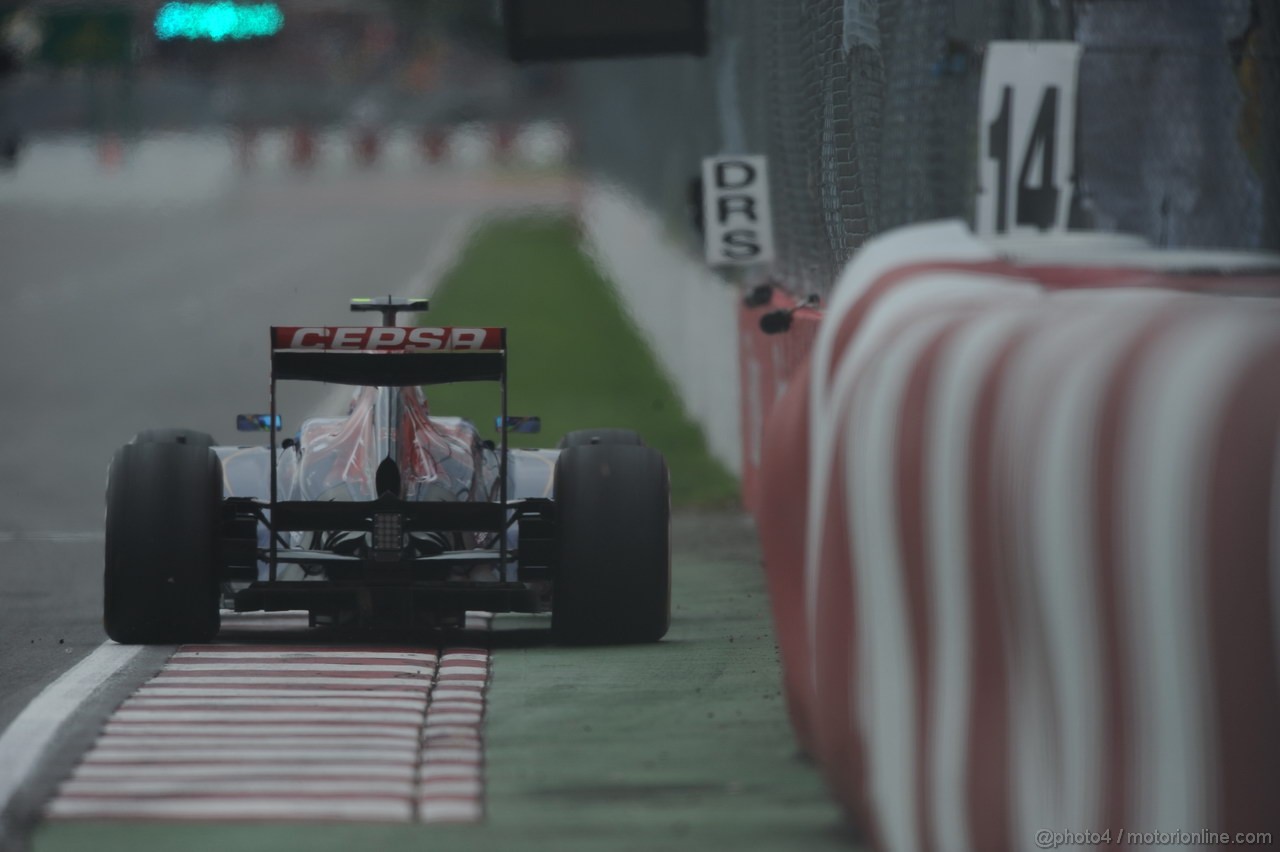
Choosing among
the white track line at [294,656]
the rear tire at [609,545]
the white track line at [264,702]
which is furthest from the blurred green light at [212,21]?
the white track line at [264,702]

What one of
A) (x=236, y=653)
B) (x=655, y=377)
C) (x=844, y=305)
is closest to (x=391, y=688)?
(x=236, y=653)

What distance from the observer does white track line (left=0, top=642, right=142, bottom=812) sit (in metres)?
5.64

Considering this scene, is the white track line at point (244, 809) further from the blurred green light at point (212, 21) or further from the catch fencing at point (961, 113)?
the blurred green light at point (212, 21)

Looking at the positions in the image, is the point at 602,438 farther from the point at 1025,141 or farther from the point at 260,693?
the point at 260,693

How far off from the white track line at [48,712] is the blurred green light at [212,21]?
558 inches

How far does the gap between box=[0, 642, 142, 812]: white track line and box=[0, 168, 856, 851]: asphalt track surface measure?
0.05 meters

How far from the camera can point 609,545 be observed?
797 cm

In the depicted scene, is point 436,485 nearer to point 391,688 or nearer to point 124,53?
point 391,688

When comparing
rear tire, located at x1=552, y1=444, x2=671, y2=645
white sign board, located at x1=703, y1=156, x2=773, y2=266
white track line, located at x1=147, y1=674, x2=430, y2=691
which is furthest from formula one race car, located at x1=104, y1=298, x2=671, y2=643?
white sign board, located at x1=703, y1=156, x2=773, y2=266

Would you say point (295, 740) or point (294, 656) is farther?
point (294, 656)

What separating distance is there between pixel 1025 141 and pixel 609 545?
197 centimetres

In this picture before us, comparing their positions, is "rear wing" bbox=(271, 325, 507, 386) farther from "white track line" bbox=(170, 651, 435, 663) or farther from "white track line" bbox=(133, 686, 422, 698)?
"white track line" bbox=(133, 686, 422, 698)

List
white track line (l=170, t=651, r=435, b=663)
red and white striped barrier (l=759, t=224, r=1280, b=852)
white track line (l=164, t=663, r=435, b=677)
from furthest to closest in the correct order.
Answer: white track line (l=170, t=651, r=435, b=663), white track line (l=164, t=663, r=435, b=677), red and white striped barrier (l=759, t=224, r=1280, b=852)

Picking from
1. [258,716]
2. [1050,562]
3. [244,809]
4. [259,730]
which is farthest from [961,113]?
[1050,562]
